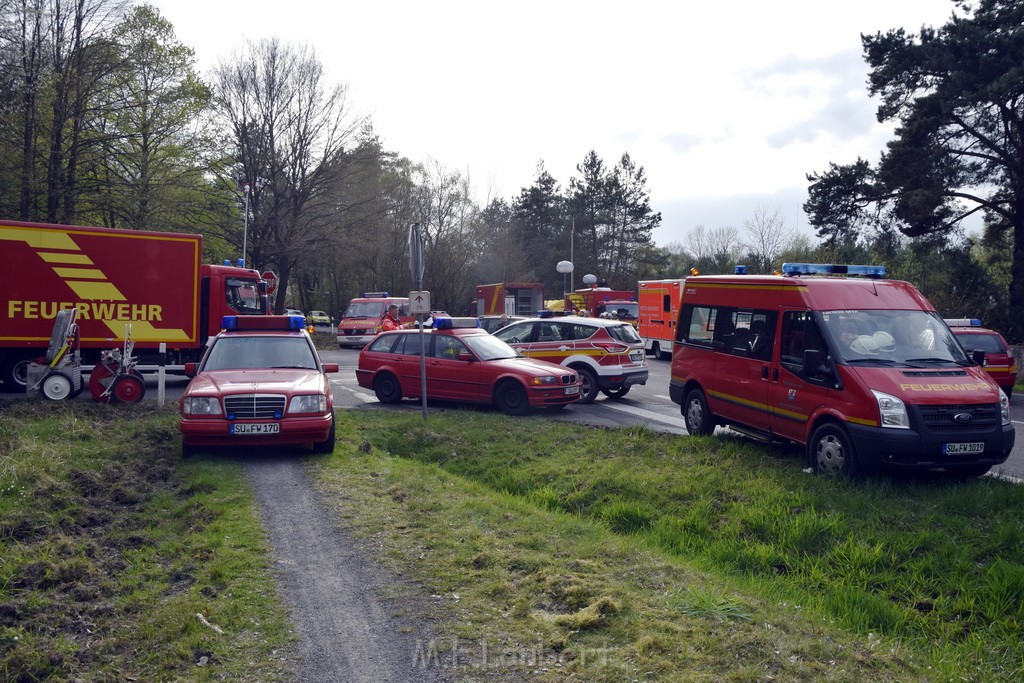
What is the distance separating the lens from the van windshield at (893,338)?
928cm

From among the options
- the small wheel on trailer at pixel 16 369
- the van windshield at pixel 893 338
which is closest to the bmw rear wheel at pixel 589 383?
the van windshield at pixel 893 338

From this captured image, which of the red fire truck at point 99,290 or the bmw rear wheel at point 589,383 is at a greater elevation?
the red fire truck at point 99,290

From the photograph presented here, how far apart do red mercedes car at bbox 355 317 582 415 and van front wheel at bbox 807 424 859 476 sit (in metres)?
6.03

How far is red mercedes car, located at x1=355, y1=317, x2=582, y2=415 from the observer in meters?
14.9

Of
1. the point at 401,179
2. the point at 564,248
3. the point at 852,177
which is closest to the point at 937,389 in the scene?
the point at 852,177

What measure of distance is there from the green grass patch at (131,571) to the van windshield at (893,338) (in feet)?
20.8

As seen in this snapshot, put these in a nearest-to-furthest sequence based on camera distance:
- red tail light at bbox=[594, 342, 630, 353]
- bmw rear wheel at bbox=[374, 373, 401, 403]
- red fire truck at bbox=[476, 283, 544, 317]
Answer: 1. bmw rear wheel at bbox=[374, 373, 401, 403]
2. red tail light at bbox=[594, 342, 630, 353]
3. red fire truck at bbox=[476, 283, 544, 317]

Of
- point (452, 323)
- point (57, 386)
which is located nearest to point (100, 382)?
point (57, 386)

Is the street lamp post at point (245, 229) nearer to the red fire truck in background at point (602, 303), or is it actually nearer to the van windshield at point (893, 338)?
the red fire truck in background at point (602, 303)

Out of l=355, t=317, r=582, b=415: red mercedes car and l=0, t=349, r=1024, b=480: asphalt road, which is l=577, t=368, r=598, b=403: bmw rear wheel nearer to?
l=0, t=349, r=1024, b=480: asphalt road

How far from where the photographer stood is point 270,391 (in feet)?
32.4

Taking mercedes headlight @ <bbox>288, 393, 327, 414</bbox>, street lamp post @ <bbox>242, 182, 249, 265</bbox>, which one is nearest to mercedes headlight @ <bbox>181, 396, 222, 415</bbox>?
mercedes headlight @ <bbox>288, 393, 327, 414</bbox>

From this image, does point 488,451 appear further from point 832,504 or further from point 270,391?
point 832,504

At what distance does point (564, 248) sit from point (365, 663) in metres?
64.1
